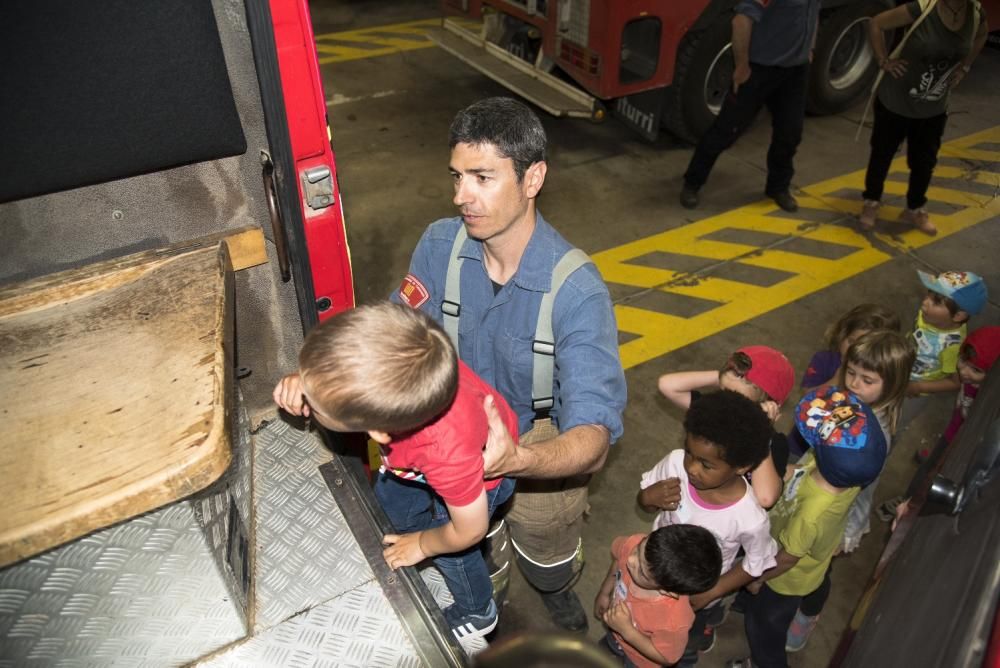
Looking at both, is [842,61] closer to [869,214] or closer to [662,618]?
[869,214]

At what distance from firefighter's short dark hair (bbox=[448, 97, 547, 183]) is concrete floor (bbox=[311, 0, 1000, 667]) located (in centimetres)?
215

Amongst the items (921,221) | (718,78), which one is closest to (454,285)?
(921,221)

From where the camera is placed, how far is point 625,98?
22.7 ft

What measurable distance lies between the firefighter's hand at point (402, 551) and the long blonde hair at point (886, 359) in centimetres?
196

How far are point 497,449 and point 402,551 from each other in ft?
1.96

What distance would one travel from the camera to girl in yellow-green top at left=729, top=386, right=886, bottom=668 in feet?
8.06

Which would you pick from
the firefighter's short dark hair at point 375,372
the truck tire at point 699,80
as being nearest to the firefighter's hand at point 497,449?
the firefighter's short dark hair at point 375,372

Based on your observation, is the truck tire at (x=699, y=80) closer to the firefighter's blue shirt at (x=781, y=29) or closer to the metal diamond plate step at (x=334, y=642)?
the firefighter's blue shirt at (x=781, y=29)

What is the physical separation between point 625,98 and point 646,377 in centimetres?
353

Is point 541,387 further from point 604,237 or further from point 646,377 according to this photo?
point 604,237

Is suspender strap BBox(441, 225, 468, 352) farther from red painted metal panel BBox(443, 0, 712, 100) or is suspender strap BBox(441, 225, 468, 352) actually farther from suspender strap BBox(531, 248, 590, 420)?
red painted metal panel BBox(443, 0, 712, 100)

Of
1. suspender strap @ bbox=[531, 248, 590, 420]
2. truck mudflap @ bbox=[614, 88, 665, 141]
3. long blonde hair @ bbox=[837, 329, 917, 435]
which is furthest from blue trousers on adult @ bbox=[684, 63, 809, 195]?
suspender strap @ bbox=[531, 248, 590, 420]

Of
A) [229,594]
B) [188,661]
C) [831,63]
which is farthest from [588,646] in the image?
[831,63]

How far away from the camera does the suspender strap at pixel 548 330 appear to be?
7.25ft
